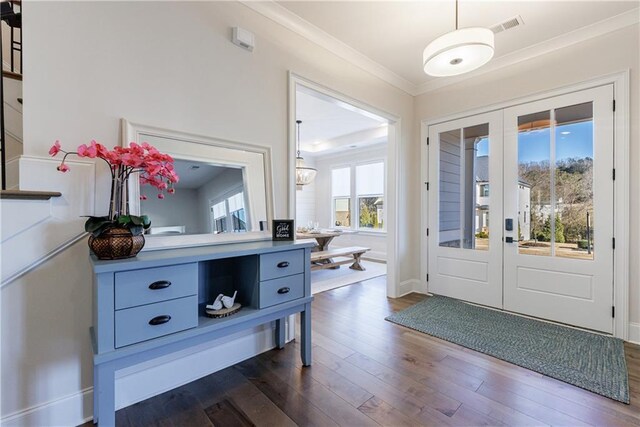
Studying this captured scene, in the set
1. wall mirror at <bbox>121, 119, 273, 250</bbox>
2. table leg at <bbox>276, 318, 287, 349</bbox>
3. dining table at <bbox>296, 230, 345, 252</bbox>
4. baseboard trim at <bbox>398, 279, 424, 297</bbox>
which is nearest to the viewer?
wall mirror at <bbox>121, 119, 273, 250</bbox>

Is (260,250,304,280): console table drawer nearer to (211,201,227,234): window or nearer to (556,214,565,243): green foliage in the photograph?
(211,201,227,234): window

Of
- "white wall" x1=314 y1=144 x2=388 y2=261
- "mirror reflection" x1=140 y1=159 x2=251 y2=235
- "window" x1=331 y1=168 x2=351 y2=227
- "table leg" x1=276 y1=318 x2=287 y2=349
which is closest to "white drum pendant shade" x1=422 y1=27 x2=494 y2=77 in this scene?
"mirror reflection" x1=140 y1=159 x2=251 y2=235

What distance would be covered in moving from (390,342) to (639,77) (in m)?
3.17

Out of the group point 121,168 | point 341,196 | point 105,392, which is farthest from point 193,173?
point 341,196

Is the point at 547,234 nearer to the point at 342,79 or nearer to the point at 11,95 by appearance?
the point at 342,79

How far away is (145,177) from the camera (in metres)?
1.82

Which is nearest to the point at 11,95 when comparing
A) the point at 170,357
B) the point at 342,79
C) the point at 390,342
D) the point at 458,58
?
the point at 170,357

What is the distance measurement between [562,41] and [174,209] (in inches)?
152

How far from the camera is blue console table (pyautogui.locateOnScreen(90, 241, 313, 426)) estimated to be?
1329 millimetres

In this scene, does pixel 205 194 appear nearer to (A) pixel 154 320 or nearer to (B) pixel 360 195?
(A) pixel 154 320

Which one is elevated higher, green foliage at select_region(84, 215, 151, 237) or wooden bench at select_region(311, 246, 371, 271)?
green foliage at select_region(84, 215, 151, 237)

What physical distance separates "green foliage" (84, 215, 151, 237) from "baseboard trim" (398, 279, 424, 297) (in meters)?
3.21

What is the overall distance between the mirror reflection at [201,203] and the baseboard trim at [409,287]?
249cm

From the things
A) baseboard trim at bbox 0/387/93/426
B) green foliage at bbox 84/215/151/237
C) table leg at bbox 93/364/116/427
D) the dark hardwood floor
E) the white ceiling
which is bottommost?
the dark hardwood floor
